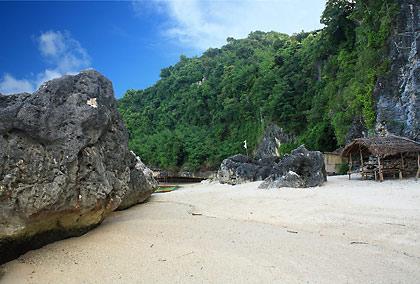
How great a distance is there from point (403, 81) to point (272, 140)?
20.7m

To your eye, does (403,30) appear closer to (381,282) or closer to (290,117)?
(290,117)

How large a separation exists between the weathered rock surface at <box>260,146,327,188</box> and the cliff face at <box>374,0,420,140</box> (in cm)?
720

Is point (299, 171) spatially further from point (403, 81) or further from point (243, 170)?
point (403, 81)

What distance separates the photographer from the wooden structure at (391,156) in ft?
49.4

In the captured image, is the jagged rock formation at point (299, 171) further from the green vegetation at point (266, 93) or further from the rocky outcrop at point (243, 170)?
the green vegetation at point (266, 93)

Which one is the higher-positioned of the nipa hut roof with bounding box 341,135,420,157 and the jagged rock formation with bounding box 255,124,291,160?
the jagged rock formation with bounding box 255,124,291,160

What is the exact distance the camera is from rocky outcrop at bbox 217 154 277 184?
1970cm

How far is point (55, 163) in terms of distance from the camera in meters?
5.84

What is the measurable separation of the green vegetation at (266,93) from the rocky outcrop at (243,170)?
7.39 meters

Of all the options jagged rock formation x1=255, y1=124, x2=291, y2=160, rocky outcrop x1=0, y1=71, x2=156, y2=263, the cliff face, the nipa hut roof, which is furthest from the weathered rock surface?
jagged rock formation x1=255, y1=124, x2=291, y2=160

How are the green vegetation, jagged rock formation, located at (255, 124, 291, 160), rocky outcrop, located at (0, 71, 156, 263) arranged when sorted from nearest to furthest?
rocky outcrop, located at (0, 71, 156, 263), the green vegetation, jagged rock formation, located at (255, 124, 291, 160)

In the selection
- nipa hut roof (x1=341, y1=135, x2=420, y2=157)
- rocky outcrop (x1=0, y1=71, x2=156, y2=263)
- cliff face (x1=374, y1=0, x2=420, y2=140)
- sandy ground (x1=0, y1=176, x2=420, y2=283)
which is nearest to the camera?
sandy ground (x1=0, y1=176, x2=420, y2=283)

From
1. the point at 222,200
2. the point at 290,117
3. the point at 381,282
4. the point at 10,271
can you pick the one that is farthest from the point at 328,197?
the point at 290,117

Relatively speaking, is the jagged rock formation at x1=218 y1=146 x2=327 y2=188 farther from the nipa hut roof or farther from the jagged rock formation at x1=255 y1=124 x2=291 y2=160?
the jagged rock formation at x1=255 y1=124 x2=291 y2=160
